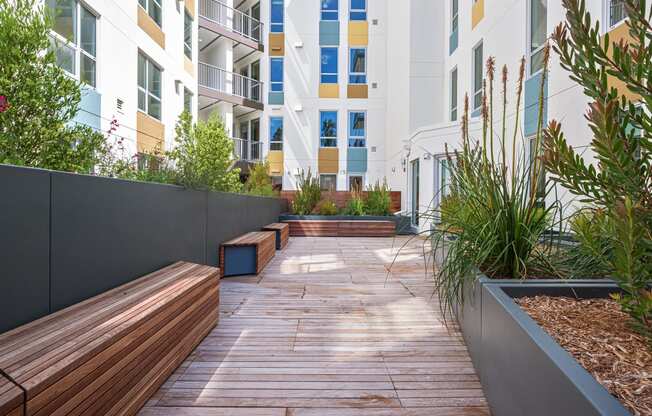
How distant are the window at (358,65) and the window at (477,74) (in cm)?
761

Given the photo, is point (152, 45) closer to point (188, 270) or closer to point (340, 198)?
point (340, 198)

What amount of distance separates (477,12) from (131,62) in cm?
745

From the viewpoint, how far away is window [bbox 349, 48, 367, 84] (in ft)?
57.0

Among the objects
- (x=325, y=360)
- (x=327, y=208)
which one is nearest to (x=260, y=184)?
→ (x=327, y=208)

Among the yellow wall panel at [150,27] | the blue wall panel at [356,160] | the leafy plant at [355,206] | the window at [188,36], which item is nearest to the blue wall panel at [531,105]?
the leafy plant at [355,206]

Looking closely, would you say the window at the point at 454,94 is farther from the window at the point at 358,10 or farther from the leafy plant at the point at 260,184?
the window at the point at 358,10

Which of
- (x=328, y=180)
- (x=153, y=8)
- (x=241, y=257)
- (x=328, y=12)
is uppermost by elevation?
(x=328, y=12)

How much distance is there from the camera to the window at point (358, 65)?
1738cm

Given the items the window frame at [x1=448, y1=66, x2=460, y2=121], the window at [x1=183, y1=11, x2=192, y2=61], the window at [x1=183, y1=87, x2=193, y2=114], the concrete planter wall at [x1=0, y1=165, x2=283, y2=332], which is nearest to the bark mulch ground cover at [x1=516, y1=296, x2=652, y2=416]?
the concrete planter wall at [x1=0, y1=165, x2=283, y2=332]

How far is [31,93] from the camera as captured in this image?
348cm

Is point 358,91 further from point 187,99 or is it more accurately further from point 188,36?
point 187,99

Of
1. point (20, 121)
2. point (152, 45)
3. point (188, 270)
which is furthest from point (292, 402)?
Answer: point (152, 45)

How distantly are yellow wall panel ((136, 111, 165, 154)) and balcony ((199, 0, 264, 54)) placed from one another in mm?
6112

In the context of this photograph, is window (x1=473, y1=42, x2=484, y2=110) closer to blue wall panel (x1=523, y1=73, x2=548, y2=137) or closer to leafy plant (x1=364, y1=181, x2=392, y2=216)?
blue wall panel (x1=523, y1=73, x2=548, y2=137)
